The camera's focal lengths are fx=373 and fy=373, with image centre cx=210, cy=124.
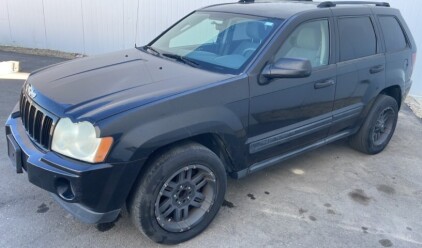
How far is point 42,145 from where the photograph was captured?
254 centimetres

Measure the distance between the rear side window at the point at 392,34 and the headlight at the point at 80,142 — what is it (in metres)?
3.43

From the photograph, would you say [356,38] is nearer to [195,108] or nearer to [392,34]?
[392,34]

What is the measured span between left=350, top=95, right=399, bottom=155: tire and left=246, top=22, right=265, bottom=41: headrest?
1.80 meters

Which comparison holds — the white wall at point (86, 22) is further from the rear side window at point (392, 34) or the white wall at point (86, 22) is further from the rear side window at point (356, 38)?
the rear side window at point (356, 38)

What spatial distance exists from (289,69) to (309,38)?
73 centimetres

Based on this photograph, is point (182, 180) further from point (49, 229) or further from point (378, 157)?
point (378, 157)

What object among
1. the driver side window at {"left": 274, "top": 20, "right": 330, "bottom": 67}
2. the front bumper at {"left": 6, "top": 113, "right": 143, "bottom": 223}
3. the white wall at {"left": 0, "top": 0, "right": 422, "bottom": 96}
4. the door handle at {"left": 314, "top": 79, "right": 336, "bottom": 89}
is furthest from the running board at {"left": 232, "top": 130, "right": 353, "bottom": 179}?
the white wall at {"left": 0, "top": 0, "right": 422, "bottom": 96}

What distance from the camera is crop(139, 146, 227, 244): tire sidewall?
2.50 m

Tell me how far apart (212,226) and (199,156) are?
2.26 ft

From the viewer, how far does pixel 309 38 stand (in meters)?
3.44

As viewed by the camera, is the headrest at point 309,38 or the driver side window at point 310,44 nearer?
the driver side window at point 310,44

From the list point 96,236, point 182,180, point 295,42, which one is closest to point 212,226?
point 182,180

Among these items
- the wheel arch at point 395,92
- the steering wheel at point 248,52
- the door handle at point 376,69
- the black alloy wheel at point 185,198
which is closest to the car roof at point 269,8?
the steering wheel at point 248,52

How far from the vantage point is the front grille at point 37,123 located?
2.49 m
